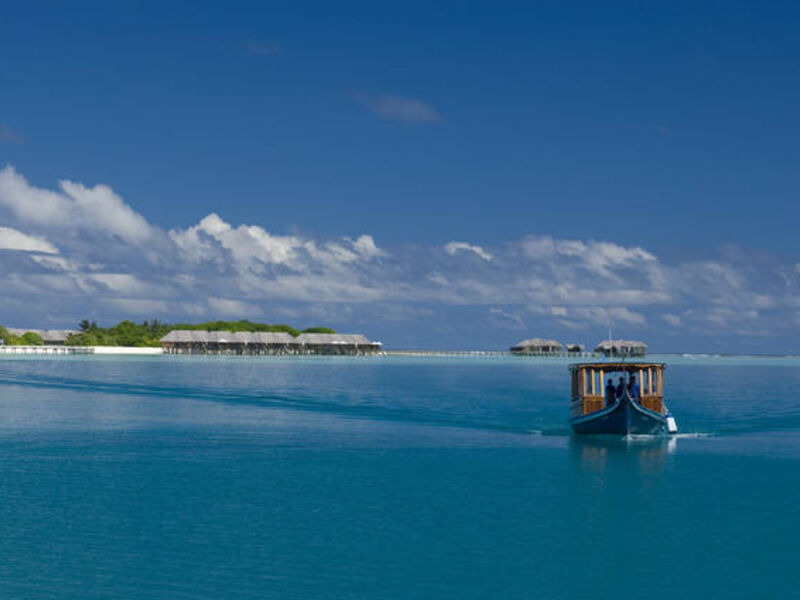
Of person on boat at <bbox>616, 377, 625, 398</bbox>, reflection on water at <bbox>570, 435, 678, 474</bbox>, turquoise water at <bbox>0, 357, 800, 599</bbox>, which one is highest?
person on boat at <bbox>616, 377, 625, 398</bbox>

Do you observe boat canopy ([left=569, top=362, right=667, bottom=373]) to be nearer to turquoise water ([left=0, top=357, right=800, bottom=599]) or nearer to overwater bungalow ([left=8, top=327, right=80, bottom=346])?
turquoise water ([left=0, top=357, right=800, bottom=599])

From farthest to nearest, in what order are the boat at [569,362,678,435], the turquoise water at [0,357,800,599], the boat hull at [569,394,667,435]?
the boat at [569,362,678,435]
the boat hull at [569,394,667,435]
the turquoise water at [0,357,800,599]

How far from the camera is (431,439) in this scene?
37562 millimetres

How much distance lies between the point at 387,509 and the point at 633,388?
1709 cm

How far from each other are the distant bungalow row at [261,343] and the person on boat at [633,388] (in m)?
135

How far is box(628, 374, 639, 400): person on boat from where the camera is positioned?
1398 inches

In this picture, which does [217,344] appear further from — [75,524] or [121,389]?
[75,524]

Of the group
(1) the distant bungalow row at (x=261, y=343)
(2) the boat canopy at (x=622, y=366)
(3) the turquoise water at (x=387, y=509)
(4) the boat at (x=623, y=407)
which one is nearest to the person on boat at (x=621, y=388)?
(4) the boat at (x=623, y=407)

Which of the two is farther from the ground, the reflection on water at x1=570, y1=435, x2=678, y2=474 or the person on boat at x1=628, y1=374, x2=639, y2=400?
the person on boat at x1=628, y1=374, x2=639, y2=400

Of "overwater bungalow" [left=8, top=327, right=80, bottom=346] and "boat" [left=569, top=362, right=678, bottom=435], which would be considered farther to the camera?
"overwater bungalow" [left=8, top=327, right=80, bottom=346]

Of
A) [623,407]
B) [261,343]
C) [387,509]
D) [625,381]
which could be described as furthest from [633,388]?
[261,343]

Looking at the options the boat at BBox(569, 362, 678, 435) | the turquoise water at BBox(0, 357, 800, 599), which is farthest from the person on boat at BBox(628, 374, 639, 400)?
the turquoise water at BBox(0, 357, 800, 599)

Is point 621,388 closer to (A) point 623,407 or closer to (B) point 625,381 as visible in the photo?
(B) point 625,381

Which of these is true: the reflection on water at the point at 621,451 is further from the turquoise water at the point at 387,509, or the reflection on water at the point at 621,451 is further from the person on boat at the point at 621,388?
the person on boat at the point at 621,388
